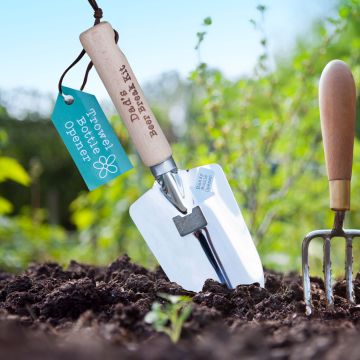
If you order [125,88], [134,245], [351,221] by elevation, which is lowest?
[351,221]

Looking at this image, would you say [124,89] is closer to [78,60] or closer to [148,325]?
[78,60]

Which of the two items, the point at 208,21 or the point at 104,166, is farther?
the point at 208,21

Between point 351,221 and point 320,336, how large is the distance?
152 inches

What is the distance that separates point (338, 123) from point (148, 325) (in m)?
0.74

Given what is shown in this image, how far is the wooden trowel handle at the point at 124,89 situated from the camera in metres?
1.64

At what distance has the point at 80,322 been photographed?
1.11m

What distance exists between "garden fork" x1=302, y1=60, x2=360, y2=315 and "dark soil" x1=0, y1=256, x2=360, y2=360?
5.9 inches

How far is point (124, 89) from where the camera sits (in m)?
1.66

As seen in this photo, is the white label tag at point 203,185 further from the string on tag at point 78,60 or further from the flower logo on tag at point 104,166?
the string on tag at point 78,60

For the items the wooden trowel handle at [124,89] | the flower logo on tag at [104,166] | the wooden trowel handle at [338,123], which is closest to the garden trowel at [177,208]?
the wooden trowel handle at [124,89]

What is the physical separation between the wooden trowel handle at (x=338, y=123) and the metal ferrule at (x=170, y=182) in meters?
0.46

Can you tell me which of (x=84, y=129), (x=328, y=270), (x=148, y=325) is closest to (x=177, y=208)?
(x=84, y=129)

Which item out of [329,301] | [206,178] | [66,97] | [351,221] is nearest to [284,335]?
[329,301]

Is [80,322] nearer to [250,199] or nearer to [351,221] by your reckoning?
[250,199]
